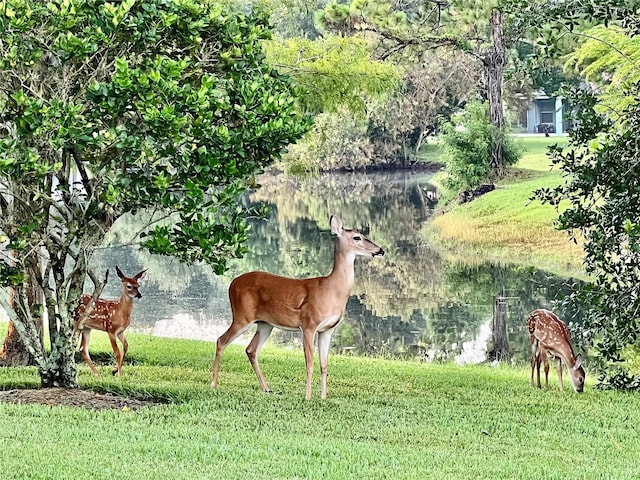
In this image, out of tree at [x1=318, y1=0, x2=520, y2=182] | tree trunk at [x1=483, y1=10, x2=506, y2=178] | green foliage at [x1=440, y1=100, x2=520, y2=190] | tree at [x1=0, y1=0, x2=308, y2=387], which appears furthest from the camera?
tree trunk at [x1=483, y1=10, x2=506, y2=178]

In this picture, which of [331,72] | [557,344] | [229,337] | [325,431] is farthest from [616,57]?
[325,431]

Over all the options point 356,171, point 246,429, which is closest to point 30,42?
point 246,429

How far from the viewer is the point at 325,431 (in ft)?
25.7

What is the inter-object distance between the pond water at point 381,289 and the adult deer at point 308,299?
1344 millimetres

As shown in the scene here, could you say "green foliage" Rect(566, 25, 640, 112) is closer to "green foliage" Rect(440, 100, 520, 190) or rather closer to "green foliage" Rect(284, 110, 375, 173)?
"green foliage" Rect(440, 100, 520, 190)

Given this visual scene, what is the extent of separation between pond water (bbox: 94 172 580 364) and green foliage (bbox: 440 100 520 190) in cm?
190

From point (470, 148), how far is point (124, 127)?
88.2 ft

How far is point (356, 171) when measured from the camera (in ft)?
173

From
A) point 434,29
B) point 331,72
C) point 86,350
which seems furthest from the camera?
point 434,29

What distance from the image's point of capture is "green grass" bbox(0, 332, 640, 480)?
6395mm

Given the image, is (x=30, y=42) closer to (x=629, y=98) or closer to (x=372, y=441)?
(x=372, y=441)

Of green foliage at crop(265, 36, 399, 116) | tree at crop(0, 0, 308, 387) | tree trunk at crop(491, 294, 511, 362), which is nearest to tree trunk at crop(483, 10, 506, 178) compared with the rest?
tree trunk at crop(491, 294, 511, 362)

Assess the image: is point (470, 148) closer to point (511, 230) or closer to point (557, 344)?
point (511, 230)

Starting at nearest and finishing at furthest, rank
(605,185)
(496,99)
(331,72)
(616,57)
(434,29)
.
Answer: (605,185), (331,72), (616,57), (434,29), (496,99)
